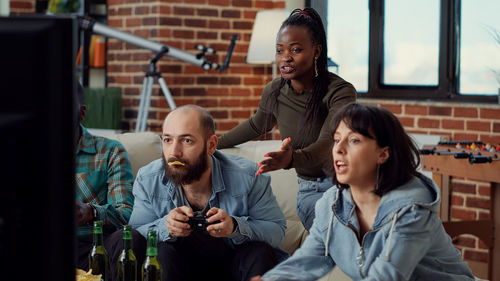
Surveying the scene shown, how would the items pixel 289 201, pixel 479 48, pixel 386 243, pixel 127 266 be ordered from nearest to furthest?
pixel 386 243 → pixel 127 266 → pixel 289 201 → pixel 479 48

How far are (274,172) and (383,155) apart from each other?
1037 mm

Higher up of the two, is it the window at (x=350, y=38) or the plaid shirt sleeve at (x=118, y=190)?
the window at (x=350, y=38)

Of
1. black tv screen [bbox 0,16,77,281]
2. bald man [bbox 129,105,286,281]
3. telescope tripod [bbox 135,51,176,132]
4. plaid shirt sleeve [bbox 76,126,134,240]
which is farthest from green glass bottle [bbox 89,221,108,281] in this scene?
telescope tripod [bbox 135,51,176,132]

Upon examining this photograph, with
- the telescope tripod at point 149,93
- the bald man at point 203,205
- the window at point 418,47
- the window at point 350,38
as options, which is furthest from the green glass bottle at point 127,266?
the window at point 350,38

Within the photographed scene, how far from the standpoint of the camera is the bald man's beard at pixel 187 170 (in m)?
2.08

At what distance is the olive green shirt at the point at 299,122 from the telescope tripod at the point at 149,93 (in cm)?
192

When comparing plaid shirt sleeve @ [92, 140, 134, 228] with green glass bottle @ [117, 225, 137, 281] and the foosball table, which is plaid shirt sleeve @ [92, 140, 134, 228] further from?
the foosball table

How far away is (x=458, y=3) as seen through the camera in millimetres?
4273

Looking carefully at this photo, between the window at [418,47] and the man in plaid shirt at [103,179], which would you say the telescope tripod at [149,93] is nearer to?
the window at [418,47]

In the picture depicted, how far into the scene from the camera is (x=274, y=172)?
2678 millimetres

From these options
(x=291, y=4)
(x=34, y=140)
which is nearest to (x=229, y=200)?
Result: (x=34, y=140)

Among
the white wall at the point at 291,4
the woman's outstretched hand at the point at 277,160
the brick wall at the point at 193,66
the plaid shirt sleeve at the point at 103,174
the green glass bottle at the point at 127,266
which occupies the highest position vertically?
the white wall at the point at 291,4

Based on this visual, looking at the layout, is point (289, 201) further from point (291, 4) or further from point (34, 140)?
point (291, 4)

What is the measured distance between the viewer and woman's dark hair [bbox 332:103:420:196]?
164cm
